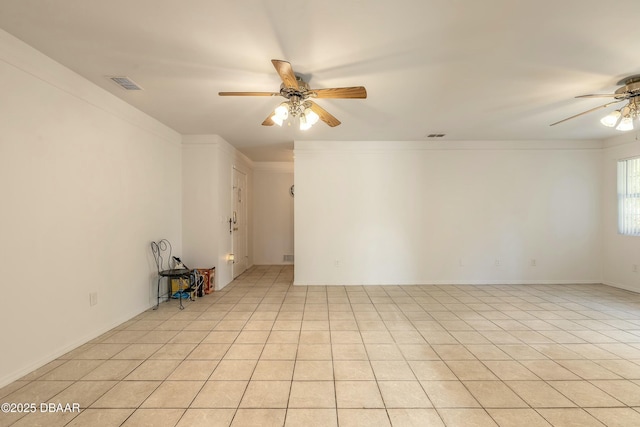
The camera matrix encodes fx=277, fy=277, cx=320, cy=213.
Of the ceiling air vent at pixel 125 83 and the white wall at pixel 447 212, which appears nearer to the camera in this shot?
the ceiling air vent at pixel 125 83

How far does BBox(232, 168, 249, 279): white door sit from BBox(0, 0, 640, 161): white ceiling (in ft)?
8.00

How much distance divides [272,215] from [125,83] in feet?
15.8

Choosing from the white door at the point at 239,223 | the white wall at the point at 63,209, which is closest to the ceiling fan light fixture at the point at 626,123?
the white wall at the point at 63,209

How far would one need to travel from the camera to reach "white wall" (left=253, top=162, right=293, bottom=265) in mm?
7398

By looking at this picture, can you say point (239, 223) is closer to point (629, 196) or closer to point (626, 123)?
point (626, 123)

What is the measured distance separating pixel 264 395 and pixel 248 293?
2.78 metres

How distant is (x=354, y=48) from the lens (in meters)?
2.26

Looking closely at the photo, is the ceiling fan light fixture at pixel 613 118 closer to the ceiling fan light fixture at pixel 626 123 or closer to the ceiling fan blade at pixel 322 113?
the ceiling fan light fixture at pixel 626 123

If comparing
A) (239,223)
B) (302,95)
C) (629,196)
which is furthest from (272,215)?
(629,196)

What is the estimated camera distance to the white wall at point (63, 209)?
85.1 inches

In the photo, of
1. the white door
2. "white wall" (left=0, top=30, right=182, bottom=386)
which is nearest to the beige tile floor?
"white wall" (left=0, top=30, right=182, bottom=386)

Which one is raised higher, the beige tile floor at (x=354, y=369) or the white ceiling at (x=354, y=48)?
the white ceiling at (x=354, y=48)

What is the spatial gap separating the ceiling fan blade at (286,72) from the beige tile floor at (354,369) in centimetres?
240

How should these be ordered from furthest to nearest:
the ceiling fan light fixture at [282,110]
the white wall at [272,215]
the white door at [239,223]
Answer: the white wall at [272,215] → the white door at [239,223] → the ceiling fan light fixture at [282,110]
